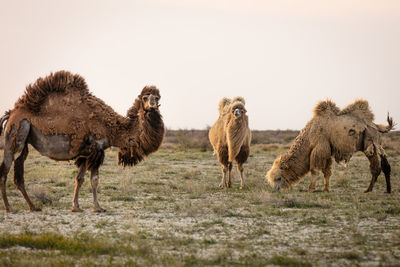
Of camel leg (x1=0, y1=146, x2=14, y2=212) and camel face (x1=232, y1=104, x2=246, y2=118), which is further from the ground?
camel face (x1=232, y1=104, x2=246, y2=118)

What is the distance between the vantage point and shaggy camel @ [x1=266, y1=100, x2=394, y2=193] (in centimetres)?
1240

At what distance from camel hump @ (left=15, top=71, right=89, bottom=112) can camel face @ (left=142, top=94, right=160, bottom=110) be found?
1307mm

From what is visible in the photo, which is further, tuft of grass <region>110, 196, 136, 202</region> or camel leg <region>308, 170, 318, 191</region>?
camel leg <region>308, 170, 318, 191</region>

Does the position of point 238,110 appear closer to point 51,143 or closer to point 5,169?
point 51,143

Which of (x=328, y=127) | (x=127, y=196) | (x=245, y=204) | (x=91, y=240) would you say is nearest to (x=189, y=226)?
(x=91, y=240)

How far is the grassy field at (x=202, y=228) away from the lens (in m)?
5.80

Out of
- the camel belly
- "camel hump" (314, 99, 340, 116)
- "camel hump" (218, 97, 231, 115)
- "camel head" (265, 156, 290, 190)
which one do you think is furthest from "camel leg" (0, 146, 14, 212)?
"camel hump" (314, 99, 340, 116)

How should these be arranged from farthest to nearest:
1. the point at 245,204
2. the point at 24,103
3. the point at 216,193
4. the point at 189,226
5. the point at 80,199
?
the point at 216,193
the point at 80,199
the point at 245,204
the point at 24,103
the point at 189,226

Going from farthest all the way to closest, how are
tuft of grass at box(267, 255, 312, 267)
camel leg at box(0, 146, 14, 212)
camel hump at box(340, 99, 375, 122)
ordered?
1. camel hump at box(340, 99, 375, 122)
2. camel leg at box(0, 146, 14, 212)
3. tuft of grass at box(267, 255, 312, 267)

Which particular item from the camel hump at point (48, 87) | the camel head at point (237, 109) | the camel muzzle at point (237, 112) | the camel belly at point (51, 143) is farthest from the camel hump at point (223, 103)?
the camel belly at point (51, 143)

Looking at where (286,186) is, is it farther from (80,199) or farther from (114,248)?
(114,248)

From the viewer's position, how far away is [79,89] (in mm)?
9617

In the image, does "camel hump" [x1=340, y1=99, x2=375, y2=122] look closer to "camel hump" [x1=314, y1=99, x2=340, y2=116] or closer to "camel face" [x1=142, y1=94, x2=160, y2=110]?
"camel hump" [x1=314, y1=99, x2=340, y2=116]

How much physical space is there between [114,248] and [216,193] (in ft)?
21.1
